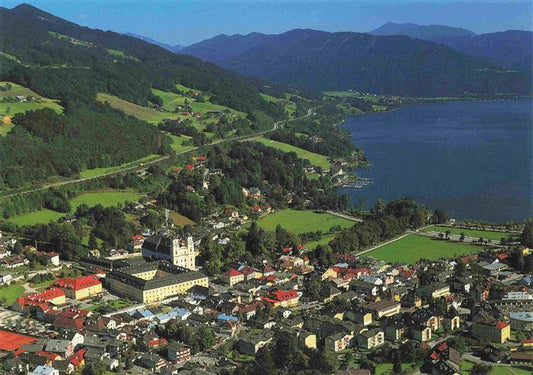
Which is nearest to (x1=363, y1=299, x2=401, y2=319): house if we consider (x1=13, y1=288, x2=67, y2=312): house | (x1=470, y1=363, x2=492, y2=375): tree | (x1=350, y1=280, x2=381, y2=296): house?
(x1=350, y1=280, x2=381, y2=296): house

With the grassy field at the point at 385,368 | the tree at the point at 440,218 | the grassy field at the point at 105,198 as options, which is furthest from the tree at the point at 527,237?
the grassy field at the point at 105,198

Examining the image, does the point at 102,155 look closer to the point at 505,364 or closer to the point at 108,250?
the point at 108,250

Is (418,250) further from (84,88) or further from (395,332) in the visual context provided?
(84,88)

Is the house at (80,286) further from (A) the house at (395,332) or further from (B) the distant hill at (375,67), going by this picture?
(B) the distant hill at (375,67)

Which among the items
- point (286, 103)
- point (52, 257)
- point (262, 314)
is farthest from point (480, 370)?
point (286, 103)

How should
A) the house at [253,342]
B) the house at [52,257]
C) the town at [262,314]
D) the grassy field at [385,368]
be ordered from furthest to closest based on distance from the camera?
the house at [52,257] < the house at [253,342] < the town at [262,314] < the grassy field at [385,368]
